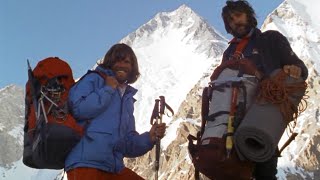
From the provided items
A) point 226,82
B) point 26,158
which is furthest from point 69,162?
point 226,82

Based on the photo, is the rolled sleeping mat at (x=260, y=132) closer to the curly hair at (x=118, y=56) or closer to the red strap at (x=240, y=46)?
the red strap at (x=240, y=46)

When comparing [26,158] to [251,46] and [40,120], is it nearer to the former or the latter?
[40,120]

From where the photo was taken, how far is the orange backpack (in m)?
5.56

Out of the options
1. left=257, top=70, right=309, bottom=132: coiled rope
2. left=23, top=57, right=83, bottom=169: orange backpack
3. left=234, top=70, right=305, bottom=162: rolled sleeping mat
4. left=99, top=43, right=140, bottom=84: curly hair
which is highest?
left=99, top=43, right=140, bottom=84: curly hair

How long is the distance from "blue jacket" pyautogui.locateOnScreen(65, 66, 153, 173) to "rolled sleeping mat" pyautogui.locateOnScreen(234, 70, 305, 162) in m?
1.23

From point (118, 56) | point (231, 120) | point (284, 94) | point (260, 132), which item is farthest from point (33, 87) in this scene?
point (284, 94)

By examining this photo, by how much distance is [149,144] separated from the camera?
6480 millimetres

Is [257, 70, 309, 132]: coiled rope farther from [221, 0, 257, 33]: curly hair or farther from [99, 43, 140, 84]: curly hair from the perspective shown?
[99, 43, 140, 84]: curly hair

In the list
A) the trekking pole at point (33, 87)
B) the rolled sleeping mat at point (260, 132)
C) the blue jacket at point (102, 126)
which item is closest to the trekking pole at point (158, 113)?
the blue jacket at point (102, 126)

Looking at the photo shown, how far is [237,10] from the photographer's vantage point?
6.90 metres

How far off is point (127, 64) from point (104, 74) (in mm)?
332

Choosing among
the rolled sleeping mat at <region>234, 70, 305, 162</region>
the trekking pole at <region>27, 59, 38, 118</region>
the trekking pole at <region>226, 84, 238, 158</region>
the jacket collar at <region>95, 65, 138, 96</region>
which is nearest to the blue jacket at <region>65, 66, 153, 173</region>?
the jacket collar at <region>95, 65, 138, 96</region>

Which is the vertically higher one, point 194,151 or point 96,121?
point 96,121

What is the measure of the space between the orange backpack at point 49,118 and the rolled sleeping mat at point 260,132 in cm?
156
